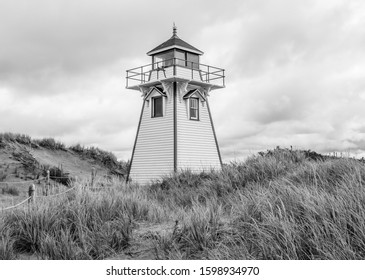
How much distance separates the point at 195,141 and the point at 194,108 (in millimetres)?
2364

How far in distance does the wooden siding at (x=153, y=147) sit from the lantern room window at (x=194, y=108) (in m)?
1.55

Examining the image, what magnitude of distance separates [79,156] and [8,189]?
13722 mm

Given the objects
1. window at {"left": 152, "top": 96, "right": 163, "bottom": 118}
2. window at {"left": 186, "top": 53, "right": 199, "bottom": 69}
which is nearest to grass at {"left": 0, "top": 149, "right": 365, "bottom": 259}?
window at {"left": 152, "top": 96, "right": 163, "bottom": 118}

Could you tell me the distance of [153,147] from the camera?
83.8ft

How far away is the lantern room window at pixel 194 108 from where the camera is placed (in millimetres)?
26312

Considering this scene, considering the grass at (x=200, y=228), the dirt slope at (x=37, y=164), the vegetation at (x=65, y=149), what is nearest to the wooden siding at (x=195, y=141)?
the dirt slope at (x=37, y=164)

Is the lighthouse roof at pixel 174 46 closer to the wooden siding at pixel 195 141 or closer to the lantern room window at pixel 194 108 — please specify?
the lantern room window at pixel 194 108

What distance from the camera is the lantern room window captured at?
26.3m

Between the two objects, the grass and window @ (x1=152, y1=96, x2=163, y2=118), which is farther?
window @ (x1=152, y1=96, x2=163, y2=118)

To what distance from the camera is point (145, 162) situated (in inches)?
1014

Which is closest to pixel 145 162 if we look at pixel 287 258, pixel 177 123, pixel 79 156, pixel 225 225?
pixel 177 123

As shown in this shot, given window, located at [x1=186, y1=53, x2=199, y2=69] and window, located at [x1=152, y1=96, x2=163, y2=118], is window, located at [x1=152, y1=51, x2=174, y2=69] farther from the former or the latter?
window, located at [x1=152, y1=96, x2=163, y2=118]

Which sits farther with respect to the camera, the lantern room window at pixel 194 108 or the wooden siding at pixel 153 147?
the lantern room window at pixel 194 108

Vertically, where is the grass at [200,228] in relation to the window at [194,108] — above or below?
below
